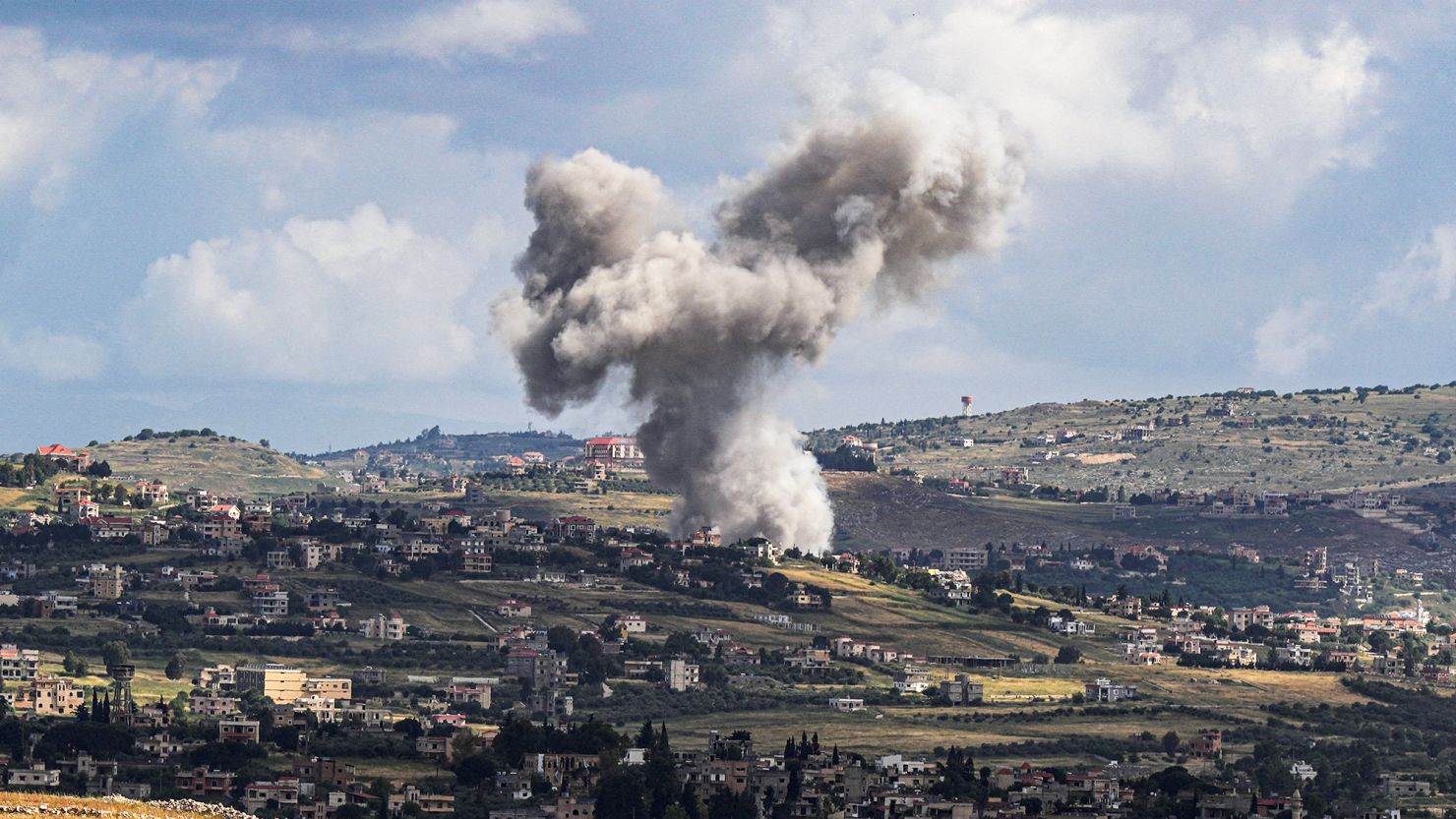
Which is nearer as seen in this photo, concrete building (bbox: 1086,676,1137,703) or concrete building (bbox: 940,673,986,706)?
concrete building (bbox: 940,673,986,706)

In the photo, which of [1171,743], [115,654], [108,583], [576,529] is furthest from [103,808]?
[576,529]

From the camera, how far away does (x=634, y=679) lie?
412ft

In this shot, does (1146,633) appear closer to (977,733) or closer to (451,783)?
(977,733)

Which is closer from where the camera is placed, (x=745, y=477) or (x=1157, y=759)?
(x=1157, y=759)

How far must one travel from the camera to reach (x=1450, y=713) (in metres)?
128

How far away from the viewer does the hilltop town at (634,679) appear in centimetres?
9531

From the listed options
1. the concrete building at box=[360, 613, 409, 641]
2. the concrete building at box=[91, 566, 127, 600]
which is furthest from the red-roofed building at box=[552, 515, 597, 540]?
the concrete building at box=[91, 566, 127, 600]

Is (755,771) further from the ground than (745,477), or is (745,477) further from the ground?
(745,477)

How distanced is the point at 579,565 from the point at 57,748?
5733cm

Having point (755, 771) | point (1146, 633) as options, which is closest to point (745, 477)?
point (1146, 633)

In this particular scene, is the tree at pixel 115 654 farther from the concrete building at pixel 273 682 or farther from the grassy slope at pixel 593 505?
the grassy slope at pixel 593 505

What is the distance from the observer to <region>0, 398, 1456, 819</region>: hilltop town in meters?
95.3

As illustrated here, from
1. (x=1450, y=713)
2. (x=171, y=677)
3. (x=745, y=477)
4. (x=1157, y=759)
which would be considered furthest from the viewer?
(x=745, y=477)

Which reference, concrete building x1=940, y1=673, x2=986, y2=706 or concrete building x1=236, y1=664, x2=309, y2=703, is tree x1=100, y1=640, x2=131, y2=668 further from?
concrete building x1=940, y1=673, x2=986, y2=706
